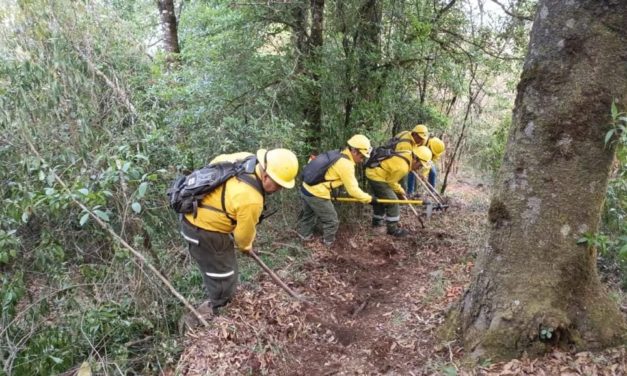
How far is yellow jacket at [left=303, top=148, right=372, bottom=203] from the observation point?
20.2ft

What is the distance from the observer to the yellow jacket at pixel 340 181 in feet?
20.2

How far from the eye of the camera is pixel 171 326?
15.3 feet

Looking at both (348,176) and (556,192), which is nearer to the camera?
(556,192)

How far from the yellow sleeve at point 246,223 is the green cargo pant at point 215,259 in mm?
216

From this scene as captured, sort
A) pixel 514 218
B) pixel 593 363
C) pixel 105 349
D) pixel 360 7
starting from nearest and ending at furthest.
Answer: pixel 593 363 < pixel 514 218 < pixel 105 349 < pixel 360 7

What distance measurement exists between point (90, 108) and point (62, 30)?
31.9 inches

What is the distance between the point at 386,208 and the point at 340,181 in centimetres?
147

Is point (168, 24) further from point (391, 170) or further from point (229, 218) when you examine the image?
point (229, 218)

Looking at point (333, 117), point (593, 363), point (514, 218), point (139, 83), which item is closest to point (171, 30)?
point (139, 83)

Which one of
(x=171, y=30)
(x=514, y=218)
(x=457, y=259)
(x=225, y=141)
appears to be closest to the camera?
(x=514, y=218)

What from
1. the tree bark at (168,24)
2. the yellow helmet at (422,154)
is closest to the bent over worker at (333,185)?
the yellow helmet at (422,154)

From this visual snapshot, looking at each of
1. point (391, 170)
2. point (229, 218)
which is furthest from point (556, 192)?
point (391, 170)

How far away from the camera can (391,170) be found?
282 inches

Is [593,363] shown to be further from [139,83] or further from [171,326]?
[139,83]
